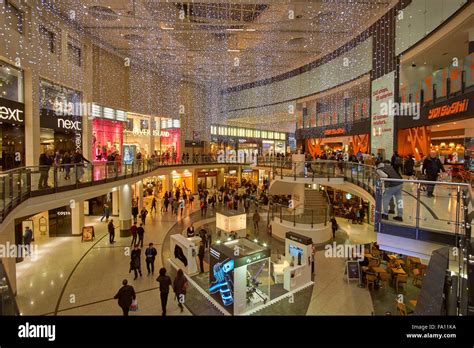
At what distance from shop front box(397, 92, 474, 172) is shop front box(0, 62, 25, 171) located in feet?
46.1

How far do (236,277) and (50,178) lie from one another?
18.0ft

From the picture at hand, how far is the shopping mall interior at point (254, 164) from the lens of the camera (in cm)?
638

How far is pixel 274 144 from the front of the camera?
44.8 meters

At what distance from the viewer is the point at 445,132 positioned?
13.3 m

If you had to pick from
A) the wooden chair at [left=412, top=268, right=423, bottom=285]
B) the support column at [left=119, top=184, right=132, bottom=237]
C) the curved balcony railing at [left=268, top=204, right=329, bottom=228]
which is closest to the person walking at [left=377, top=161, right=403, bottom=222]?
the wooden chair at [left=412, top=268, right=423, bottom=285]

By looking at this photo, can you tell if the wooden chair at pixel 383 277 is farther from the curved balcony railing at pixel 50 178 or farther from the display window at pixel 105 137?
the display window at pixel 105 137

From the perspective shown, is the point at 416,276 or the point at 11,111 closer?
the point at 416,276

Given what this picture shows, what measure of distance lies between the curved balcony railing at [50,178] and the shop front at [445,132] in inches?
435

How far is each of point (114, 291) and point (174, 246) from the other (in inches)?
104

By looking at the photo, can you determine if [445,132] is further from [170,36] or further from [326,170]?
[170,36]
